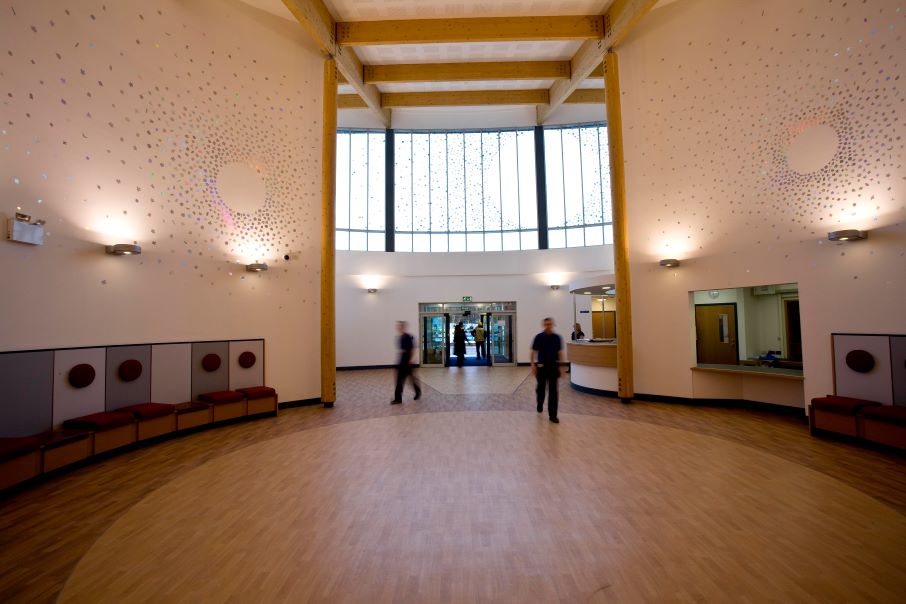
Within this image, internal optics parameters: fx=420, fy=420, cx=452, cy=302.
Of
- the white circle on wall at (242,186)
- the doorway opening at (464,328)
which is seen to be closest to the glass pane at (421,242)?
the doorway opening at (464,328)

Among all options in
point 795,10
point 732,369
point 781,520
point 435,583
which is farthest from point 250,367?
point 795,10

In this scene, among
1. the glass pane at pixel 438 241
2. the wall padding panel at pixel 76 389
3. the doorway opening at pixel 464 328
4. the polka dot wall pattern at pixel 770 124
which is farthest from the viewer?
the glass pane at pixel 438 241

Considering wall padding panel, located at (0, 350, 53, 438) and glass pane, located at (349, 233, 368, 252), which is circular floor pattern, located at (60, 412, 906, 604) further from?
glass pane, located at (349, 233, 368, 252)

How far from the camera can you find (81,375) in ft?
15.8

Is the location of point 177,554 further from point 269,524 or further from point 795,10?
point 795,10

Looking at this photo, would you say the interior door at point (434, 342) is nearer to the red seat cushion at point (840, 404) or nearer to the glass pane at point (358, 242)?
the glass pane at point (358, 242)

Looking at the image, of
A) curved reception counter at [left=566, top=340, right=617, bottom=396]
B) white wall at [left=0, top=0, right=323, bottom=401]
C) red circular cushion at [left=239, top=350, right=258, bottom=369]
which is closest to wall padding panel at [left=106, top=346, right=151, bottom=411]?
white wall at [left=0, top=0, right=323, bottom=401]

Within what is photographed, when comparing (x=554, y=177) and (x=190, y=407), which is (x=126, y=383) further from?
(x=554, y=177)

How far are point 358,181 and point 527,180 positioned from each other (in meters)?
5.66

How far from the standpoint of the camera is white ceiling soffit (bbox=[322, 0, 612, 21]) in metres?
8.16

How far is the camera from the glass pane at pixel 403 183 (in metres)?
14.1

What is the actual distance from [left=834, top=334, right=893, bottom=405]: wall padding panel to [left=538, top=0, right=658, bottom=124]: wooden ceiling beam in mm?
5957

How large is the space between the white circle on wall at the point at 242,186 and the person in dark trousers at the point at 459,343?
8102mm

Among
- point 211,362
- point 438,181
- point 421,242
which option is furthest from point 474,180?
point 211,362
